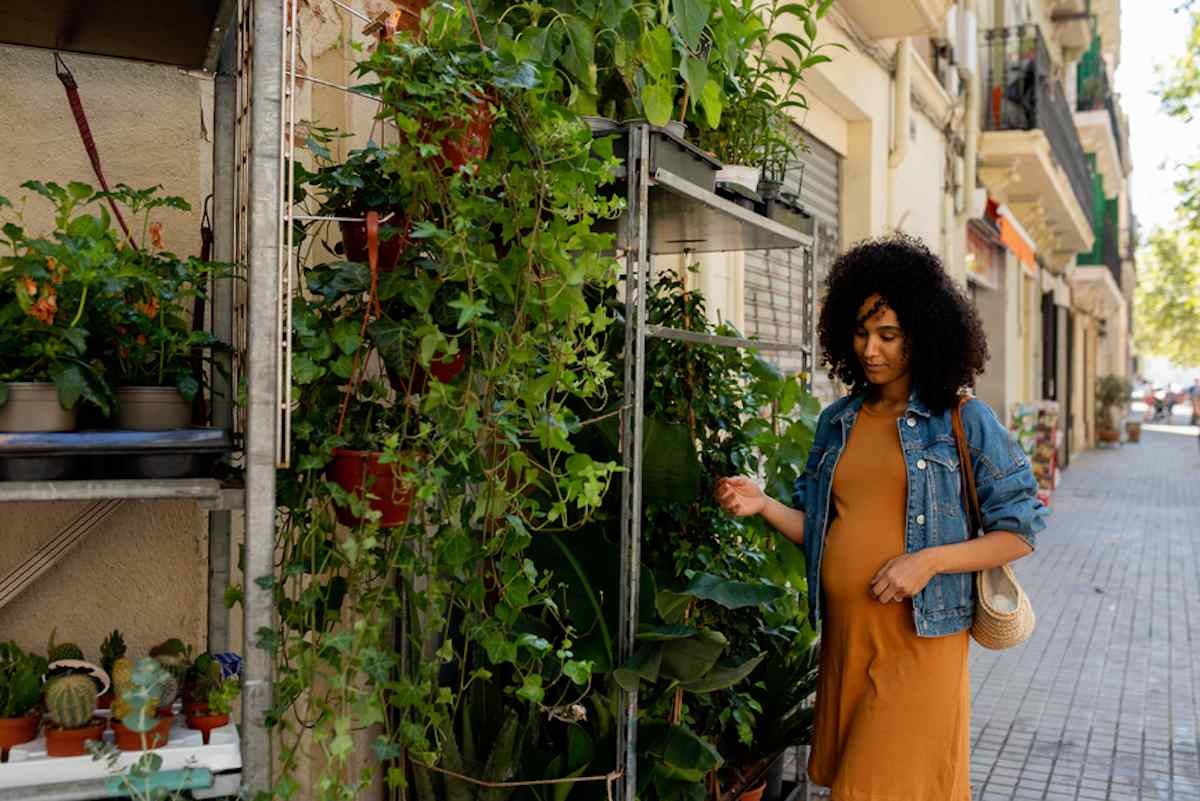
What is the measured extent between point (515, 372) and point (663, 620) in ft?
3.00

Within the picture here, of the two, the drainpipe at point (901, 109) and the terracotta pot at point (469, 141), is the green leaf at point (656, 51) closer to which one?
the terracotta pot at point (469, 141)

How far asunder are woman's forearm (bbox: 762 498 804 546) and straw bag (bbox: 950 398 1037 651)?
488 mm

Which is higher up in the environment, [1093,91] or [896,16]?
[1093,91]

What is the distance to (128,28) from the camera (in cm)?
229

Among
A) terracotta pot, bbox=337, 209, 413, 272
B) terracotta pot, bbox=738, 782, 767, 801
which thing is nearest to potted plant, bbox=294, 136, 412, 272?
terracotta pot, bbox=337, 209, 413, 272

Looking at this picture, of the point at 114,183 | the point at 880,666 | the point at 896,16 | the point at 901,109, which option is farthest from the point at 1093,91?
the point at 114,183

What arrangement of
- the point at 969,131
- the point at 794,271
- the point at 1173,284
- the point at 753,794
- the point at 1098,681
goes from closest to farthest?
the point at 753,794, the point at 1098,681, the point at 794,271, the point at 969,131, the point at 1173,284

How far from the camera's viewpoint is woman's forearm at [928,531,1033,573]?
8.46 ft

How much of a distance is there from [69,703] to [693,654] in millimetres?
1366

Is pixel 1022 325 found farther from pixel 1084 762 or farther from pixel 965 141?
pixel 1084 762

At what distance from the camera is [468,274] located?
6.42ft

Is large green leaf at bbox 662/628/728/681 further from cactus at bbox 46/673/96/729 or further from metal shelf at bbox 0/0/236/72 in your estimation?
metal shelf at bbox 0/0/236/72

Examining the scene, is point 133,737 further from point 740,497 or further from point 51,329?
point 740,497

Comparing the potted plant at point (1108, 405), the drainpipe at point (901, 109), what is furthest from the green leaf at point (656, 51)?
the potted plant at point (1108, 405)
